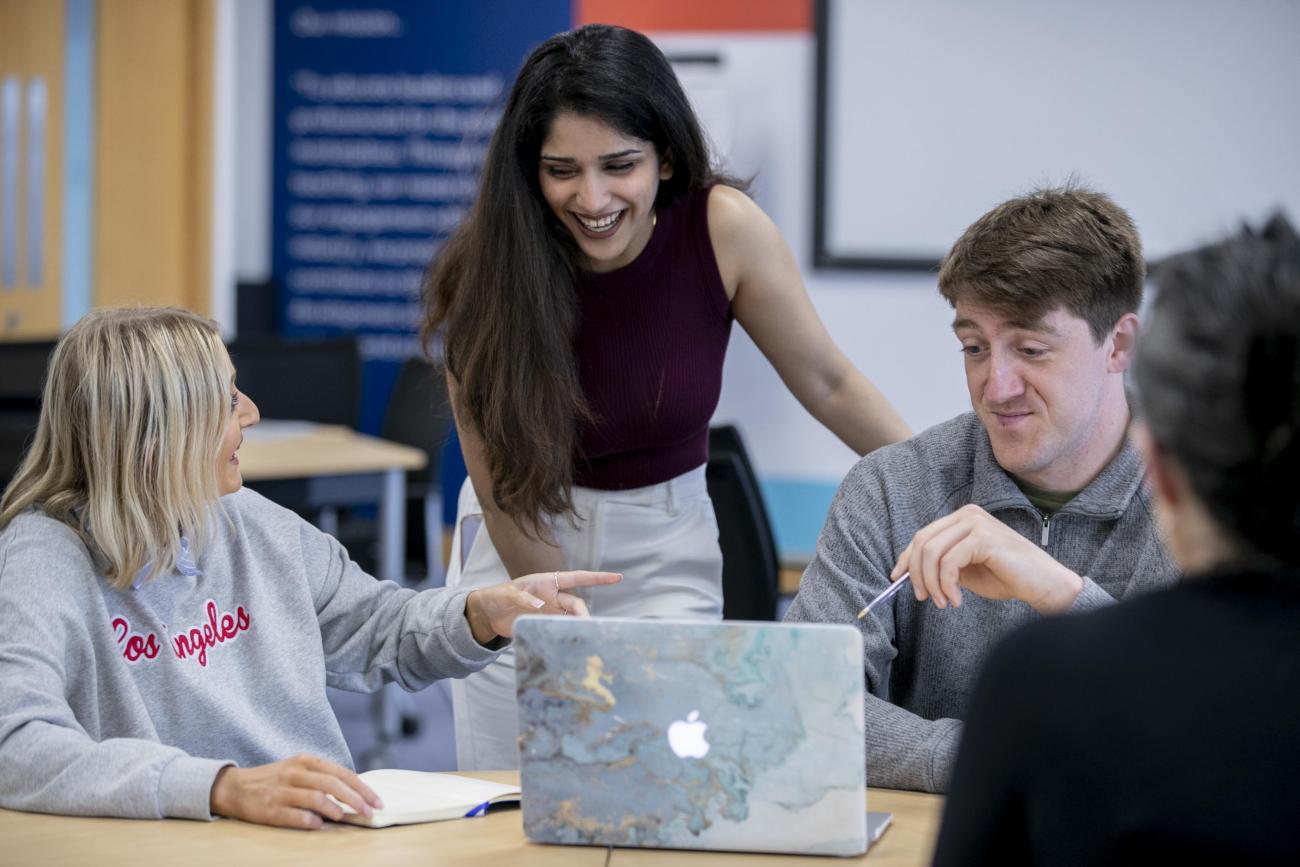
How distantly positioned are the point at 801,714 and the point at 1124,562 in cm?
60

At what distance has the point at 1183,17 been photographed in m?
4.75

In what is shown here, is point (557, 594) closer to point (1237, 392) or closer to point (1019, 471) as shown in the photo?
point (1019, 471)

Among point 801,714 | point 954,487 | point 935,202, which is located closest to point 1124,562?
point 954,487

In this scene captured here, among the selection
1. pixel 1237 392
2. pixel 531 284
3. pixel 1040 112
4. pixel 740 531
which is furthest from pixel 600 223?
pixel 1040 112

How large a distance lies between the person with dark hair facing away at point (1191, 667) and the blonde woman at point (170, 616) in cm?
80

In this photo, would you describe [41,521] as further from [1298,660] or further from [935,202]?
[935,202]

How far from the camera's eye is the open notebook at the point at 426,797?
1.46m

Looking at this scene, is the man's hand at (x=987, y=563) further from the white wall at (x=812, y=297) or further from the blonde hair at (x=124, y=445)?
the white wall at (x=812, y=297)

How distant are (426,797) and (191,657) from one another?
0.35 meters

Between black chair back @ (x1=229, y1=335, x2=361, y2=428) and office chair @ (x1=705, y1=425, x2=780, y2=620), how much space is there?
2257 millimetres

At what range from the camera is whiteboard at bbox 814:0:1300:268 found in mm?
4723

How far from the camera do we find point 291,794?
144 cm

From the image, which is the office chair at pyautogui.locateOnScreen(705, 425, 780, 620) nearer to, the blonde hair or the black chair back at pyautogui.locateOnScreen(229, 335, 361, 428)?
the blonde hair

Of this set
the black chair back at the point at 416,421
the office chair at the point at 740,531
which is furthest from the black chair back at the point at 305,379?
the office chair at the point at 740,531
